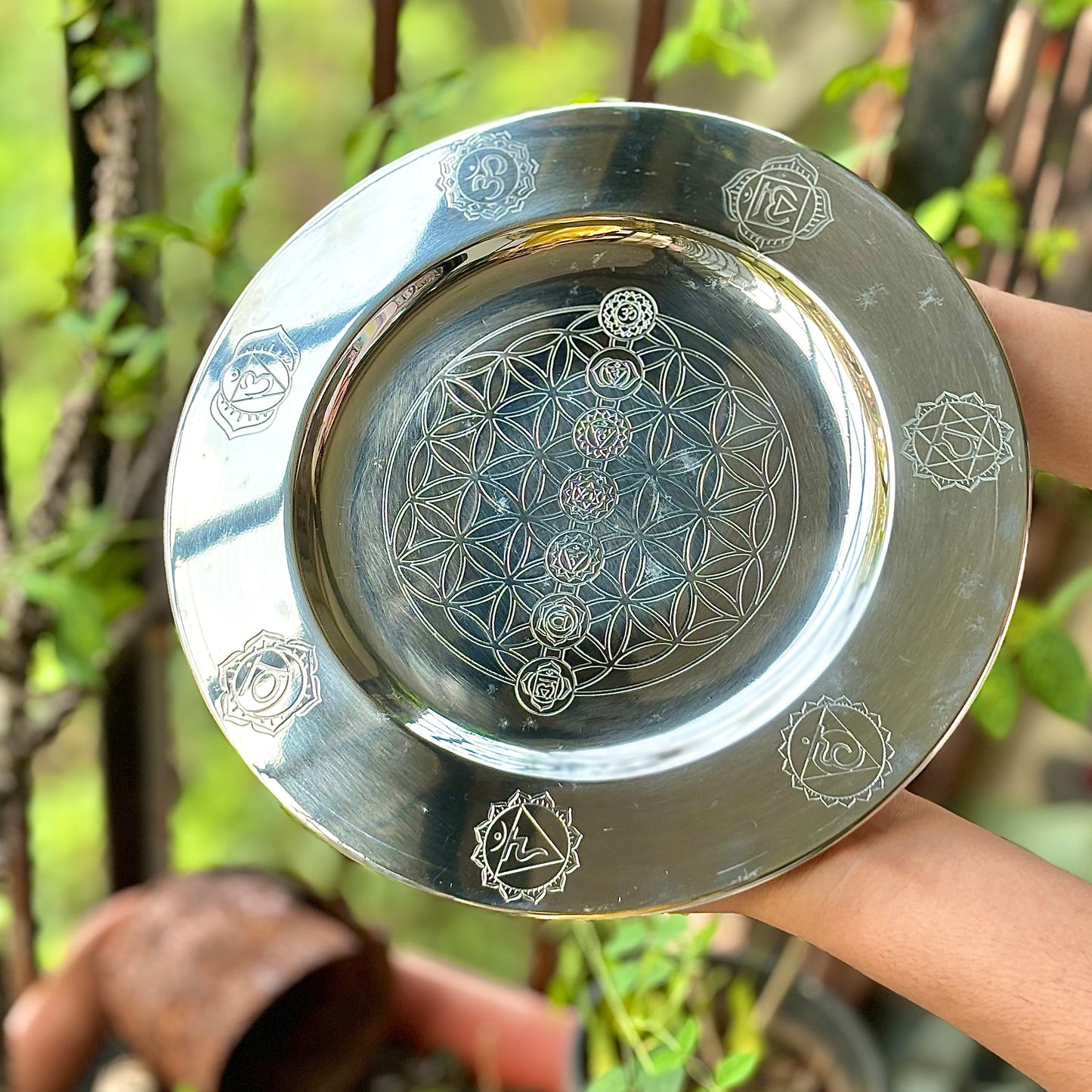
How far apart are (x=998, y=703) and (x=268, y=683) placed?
53 centimetres

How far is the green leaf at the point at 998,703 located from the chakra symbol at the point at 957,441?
25cm

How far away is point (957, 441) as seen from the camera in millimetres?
576

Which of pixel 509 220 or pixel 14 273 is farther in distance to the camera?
pixel 14 273

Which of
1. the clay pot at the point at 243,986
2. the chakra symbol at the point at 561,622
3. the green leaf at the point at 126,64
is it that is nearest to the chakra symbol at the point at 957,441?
the chakra symbol at the point at 561,622

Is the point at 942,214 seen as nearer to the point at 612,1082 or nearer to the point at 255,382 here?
the point at 255,382

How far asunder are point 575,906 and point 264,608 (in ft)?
0.81

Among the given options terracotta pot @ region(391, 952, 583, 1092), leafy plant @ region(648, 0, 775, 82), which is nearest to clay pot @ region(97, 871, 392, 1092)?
terracotta pot @ region(391, 952, 583, 1092)

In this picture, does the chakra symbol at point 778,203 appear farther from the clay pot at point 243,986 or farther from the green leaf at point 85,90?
the clay pot at point 243,986

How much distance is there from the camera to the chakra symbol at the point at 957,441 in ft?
1.87

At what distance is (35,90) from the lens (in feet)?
4.46

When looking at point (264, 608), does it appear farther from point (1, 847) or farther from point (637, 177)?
point (1, 847)

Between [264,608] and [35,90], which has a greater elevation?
[35,90]

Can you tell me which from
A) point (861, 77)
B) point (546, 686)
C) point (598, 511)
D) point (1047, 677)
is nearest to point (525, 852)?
point (546, 686)

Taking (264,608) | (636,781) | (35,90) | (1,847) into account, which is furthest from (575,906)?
(35,90)
